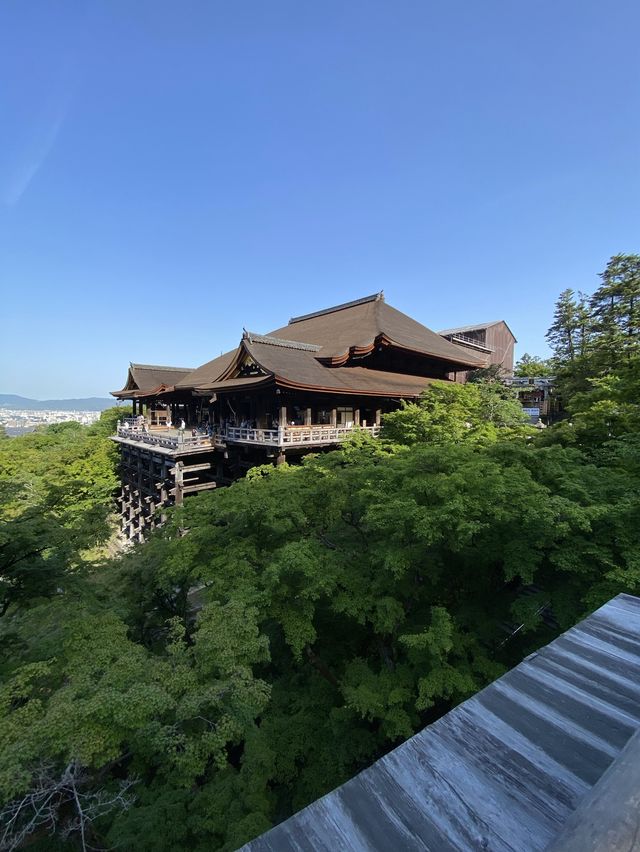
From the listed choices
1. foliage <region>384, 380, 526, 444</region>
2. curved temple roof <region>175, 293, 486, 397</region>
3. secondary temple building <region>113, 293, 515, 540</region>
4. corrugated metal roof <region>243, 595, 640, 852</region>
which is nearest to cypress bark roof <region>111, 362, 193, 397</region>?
secondary temple building <region>113, 293, 515, 540</region>

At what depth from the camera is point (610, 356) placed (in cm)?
1778

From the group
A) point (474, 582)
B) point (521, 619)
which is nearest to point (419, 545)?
point (521, 619)

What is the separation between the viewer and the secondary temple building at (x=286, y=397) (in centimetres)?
1503

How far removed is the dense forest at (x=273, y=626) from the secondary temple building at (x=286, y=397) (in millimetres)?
7188

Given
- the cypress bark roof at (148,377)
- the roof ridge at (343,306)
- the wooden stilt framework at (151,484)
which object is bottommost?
the wooden stilt framework at (151,484)

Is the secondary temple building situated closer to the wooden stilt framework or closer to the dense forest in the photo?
the wooden stilt framework

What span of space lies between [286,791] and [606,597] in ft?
16.9

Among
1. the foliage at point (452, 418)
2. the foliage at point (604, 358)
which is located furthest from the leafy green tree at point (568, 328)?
the foliage at point (452, 418)

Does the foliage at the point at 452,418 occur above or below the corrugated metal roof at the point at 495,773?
above

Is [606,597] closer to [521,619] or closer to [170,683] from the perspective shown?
[521,619]

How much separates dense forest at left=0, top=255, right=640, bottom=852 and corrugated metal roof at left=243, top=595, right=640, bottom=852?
7.85 feet

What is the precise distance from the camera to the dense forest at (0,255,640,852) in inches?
133

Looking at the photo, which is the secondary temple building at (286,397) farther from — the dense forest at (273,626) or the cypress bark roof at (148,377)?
Answer: the dense forest at (273,626)

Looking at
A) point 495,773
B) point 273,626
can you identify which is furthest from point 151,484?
point 495,773
